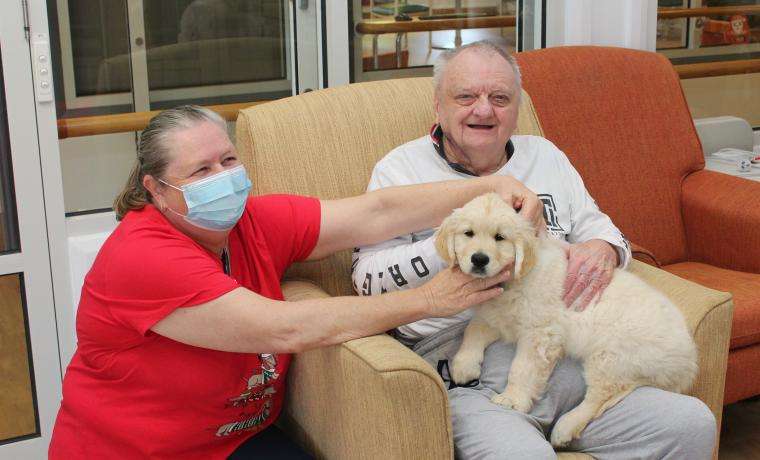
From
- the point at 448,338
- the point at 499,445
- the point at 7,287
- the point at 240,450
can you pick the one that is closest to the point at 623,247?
the point at 448,338

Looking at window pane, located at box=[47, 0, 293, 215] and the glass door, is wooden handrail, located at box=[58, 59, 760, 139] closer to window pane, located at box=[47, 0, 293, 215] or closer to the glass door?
window pane, located at box=[47, 0, 293, 215]

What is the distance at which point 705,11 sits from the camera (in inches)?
156

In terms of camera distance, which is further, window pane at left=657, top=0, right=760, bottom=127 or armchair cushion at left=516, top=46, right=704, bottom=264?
window pane at left=657, top=0, right=760, bottom=127

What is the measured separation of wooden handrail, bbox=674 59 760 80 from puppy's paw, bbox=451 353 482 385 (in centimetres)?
238

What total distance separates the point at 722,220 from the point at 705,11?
1504 millimetres

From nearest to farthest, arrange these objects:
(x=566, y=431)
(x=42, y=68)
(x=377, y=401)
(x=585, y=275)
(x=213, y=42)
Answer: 1. (x=377, y=401)
2. (x=566, y=431)
3. (x=585, y=275)
4. (x=42, y=68)
5. (x=213, y=42)

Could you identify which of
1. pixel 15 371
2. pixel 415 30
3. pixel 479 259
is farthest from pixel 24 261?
pixel 415 30

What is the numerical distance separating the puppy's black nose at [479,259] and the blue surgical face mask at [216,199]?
0.47 metres

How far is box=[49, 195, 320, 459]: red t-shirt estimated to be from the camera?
65.6 inches

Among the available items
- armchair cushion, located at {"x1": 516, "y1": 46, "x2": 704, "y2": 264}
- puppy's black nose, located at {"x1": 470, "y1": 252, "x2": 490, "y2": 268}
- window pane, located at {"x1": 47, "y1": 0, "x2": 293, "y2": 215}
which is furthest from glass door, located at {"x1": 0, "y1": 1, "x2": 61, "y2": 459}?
armchair cushion, located at {"x1": 516, "y1": 46, "x2": 704, "y2": 264}

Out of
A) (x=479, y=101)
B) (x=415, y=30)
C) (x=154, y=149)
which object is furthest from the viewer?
(x=415, y=30)

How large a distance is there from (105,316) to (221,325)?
23 cm

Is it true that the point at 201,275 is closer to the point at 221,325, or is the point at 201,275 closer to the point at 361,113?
the point at 221,325

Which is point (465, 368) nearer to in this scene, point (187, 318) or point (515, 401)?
point (515, 401)
